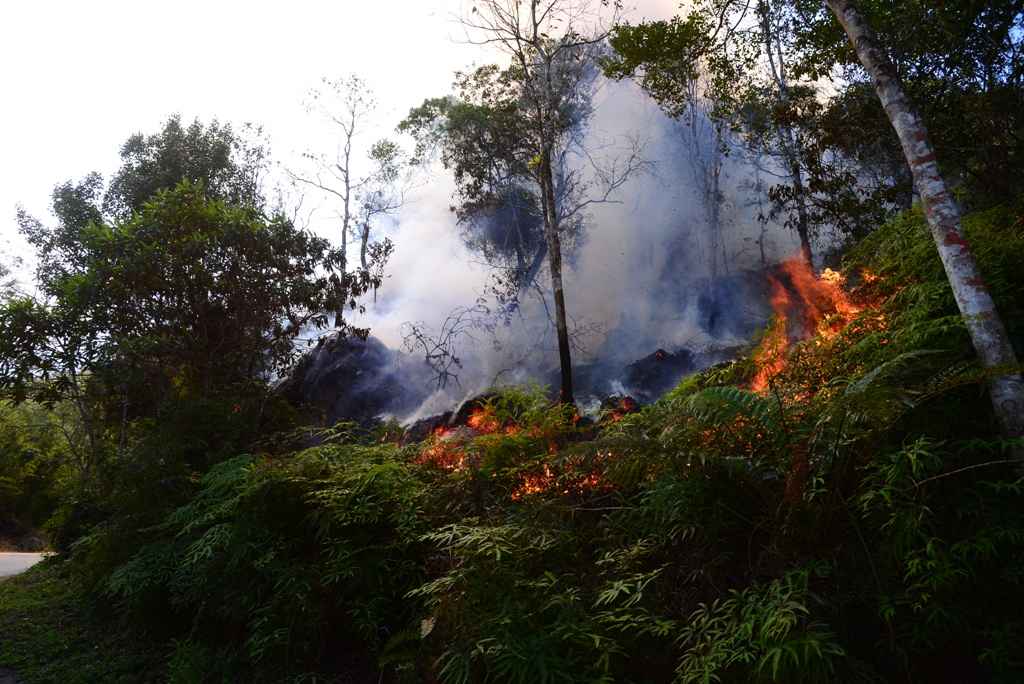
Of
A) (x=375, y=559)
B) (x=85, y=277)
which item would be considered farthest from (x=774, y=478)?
(x=85, y=277)

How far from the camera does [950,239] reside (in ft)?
13.6

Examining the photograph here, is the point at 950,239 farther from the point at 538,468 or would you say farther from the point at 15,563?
the point at 15,563

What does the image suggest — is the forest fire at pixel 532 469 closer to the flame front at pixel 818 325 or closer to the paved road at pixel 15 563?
the flame front at pixel 818 325

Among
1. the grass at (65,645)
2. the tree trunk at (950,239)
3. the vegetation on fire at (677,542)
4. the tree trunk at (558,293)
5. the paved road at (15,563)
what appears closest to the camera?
the vegetation on fire at (677,542)

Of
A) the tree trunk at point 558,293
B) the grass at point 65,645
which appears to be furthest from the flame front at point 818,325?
the tree trunk at point 558,293

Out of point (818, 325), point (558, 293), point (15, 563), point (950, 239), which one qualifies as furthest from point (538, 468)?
point (15, 563)

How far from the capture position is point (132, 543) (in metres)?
6.75

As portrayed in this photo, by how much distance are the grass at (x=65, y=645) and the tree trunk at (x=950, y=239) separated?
6.00m

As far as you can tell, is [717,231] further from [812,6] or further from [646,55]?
[646,55]

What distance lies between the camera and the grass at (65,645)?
523 cm

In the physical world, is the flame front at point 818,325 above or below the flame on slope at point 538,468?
above

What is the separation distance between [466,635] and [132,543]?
4921 mm

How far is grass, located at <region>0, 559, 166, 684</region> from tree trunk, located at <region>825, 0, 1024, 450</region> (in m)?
6.00

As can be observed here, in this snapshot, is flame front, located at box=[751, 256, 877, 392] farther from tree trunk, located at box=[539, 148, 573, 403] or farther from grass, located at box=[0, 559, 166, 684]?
tree trunk, located at box=[539, 148, 573, 403]
